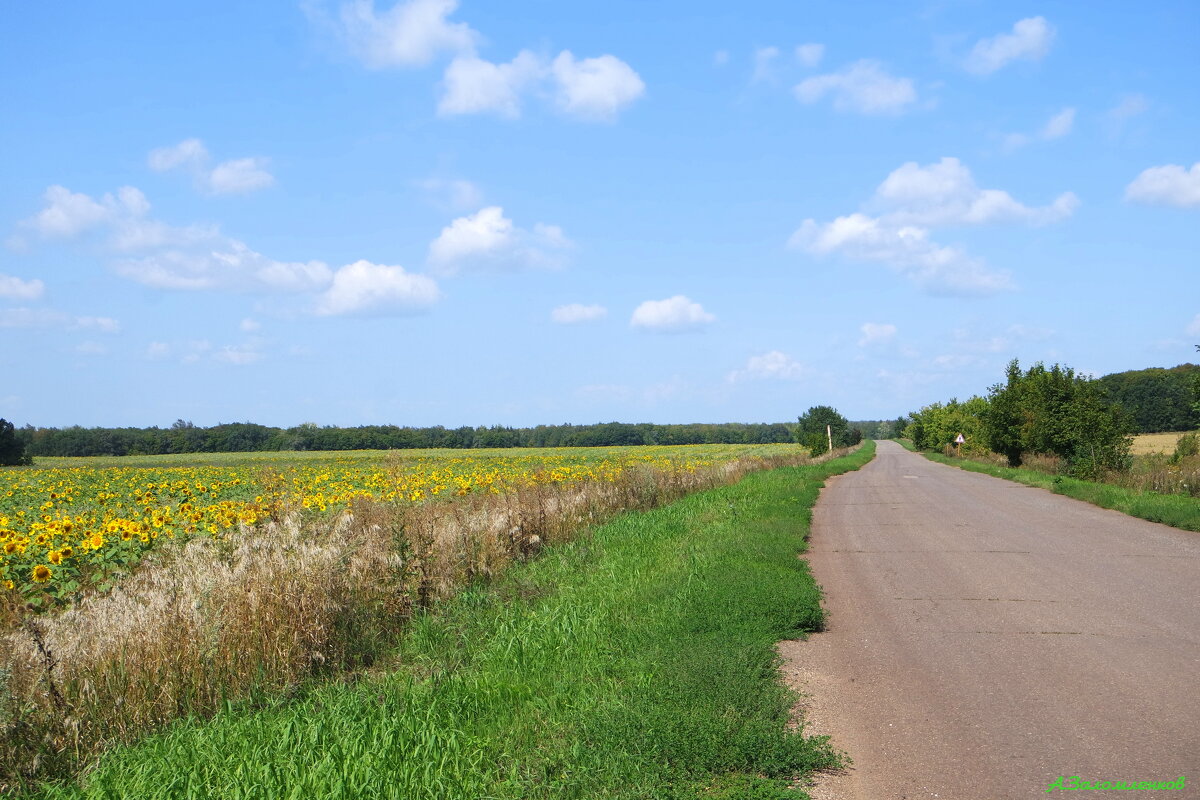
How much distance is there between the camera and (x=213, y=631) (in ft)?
19.8

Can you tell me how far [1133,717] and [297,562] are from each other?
6442mm

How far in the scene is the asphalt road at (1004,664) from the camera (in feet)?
14.2

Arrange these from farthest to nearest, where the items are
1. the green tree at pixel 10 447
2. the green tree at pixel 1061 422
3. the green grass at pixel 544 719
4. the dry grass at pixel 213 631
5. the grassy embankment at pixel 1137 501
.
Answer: the green tree at pixel 10 447 < the green tree at pixel 1061 422 < the grassy embankment at pixel 1137 501 < the dry grass at pixel 213 631 < the green grass at pixel 544 719

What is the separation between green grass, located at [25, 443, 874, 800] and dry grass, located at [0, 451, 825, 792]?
0.30 meters

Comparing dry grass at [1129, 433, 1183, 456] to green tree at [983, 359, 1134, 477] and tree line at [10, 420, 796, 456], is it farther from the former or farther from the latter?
tree line at [10, 420, 796, 456]

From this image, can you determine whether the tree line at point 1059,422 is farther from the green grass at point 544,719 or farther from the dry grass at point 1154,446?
the green grass at point 544,719

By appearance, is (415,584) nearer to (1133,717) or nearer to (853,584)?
(853,584)

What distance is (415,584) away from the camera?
878 cm

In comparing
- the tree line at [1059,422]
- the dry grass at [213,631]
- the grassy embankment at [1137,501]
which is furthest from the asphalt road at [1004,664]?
the tree line at [1059,422]

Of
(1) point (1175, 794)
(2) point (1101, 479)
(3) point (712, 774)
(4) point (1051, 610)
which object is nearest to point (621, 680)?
(3) point (712, 774)

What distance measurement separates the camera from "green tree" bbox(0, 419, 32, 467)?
61.8 m

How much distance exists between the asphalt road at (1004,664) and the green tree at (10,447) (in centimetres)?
6912

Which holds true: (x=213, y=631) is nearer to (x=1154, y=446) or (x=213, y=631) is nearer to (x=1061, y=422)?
(x=1061, y=422)

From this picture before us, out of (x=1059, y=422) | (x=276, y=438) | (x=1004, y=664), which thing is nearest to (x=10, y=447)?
(x=276, y=438)
